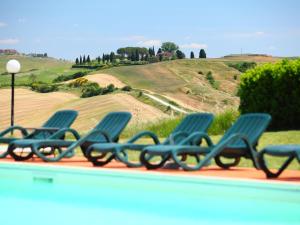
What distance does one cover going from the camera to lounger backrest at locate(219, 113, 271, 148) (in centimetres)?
938

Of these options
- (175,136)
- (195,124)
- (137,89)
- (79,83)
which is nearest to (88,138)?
(175,136)

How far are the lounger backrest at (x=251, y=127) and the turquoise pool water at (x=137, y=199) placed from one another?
173 centimetres

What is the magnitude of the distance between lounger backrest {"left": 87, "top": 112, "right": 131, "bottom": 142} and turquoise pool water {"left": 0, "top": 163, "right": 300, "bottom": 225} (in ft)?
6.61

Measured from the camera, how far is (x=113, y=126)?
11.7 m

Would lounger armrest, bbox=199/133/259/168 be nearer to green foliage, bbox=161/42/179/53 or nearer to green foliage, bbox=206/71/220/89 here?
green foliage, bbox=206/71/220/89

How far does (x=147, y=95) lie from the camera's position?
46406 millimetres

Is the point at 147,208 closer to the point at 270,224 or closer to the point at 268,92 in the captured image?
the point at 270,224

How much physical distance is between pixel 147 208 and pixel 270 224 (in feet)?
5.58

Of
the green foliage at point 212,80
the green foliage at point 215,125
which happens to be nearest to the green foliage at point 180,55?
the green foliage at point 212,80

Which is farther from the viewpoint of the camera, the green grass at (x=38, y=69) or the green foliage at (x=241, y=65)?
the green grass at (x=38, y=69)

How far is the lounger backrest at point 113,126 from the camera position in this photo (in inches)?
451

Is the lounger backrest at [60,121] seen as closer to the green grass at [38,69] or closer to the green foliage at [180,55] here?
the green grass at [38,69]

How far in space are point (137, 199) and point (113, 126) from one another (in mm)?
3594

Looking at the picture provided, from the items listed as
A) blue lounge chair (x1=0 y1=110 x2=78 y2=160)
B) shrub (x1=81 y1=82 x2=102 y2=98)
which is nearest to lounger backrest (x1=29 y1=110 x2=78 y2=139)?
blue lounge chair (x1=0 y1=110 x2=78 y2=160)
